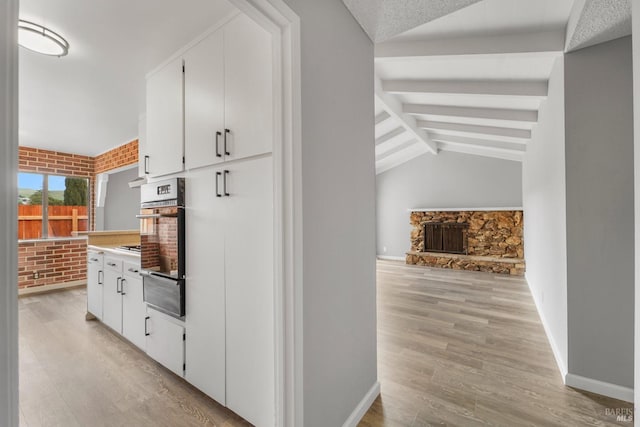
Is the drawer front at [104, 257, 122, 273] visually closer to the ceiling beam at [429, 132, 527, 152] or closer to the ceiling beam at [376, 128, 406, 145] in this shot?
the ceiling beam at [376, 128, 406, 145]

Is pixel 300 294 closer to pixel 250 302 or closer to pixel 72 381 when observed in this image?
pixel 250 302

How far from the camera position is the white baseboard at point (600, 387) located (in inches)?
68.8

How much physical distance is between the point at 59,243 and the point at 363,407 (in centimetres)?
536

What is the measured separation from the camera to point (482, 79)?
2.69 meters

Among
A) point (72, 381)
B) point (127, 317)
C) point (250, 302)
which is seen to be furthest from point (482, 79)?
point (72, 381)

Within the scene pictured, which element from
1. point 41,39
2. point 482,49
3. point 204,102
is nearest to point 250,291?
point 204,102

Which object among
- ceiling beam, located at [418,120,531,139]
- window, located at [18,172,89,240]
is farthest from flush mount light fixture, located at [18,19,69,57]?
ceiling beam, located at [418,120,531,139]

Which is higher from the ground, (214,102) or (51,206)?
(214,102)

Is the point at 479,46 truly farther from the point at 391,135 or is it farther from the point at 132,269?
the point at 132,269

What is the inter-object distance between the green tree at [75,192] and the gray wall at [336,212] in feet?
18.4

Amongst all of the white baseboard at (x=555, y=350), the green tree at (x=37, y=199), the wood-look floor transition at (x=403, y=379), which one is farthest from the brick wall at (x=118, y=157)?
the white baseboard at (x=555, y=350)

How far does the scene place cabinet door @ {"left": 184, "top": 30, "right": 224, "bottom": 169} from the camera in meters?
1.64

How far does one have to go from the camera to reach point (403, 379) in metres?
2.00

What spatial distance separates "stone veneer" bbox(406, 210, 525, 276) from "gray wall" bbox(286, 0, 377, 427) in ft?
15.5
